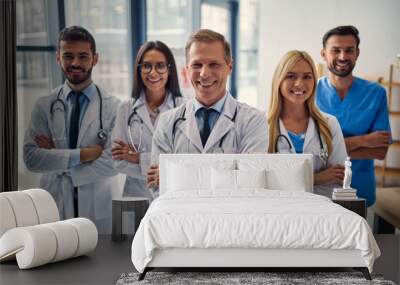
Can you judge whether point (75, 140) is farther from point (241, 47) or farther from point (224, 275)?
point (224, 275)

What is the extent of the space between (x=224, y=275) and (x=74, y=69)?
331cm

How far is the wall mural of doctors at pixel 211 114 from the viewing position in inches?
297

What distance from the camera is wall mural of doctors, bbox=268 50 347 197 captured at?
7.57m

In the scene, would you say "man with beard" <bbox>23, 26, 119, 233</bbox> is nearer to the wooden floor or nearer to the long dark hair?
the long dark hair

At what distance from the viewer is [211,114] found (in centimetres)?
759

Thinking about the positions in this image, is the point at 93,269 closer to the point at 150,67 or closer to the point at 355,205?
the point at 150,67

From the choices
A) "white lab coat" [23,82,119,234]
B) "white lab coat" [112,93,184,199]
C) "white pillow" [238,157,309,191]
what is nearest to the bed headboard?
"white pillow" [238,157,309,191]

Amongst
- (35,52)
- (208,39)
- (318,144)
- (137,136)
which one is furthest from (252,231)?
(35,52)

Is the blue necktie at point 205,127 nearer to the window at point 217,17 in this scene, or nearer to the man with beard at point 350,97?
the window at point 217,17

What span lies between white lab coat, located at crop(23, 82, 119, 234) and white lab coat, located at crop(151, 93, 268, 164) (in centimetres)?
62

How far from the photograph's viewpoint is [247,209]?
5.66 meters

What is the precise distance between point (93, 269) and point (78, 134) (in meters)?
2.21

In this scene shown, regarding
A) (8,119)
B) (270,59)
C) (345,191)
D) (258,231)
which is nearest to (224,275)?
(258,231)

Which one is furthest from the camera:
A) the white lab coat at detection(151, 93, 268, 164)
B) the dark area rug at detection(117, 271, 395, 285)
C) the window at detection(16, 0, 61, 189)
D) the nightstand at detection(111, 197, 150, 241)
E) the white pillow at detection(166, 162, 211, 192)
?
the window at detection(16, 0, 61, 189)
